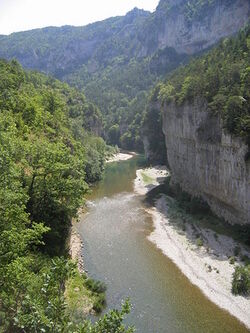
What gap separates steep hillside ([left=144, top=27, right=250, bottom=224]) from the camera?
39438 millimetres

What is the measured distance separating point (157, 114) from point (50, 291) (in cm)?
8670

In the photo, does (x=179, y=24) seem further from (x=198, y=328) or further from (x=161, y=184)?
(x=198, y=328)

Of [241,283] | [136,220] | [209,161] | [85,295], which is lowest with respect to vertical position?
[136,220]

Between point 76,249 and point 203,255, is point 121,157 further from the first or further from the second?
point 203,255

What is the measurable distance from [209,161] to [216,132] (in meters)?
3.66

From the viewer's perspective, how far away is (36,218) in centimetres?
2772

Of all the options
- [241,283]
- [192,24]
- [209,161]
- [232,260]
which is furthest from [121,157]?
[241,283]

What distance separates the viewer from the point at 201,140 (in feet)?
163

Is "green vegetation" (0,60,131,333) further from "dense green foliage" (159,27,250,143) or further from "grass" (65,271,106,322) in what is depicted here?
"dense green foliage" (159,27,250,143)

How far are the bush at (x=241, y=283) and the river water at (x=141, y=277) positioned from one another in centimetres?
225

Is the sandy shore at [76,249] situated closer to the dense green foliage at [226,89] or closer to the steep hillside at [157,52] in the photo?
the dense green foliage at [226,89]

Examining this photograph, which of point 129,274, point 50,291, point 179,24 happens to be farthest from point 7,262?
point 179,24

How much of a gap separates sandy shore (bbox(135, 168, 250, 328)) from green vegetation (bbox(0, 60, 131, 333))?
8439 millimetres

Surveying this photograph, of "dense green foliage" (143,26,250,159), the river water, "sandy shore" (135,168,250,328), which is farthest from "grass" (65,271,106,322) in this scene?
"dense green foliage" (143,26,250,159)
